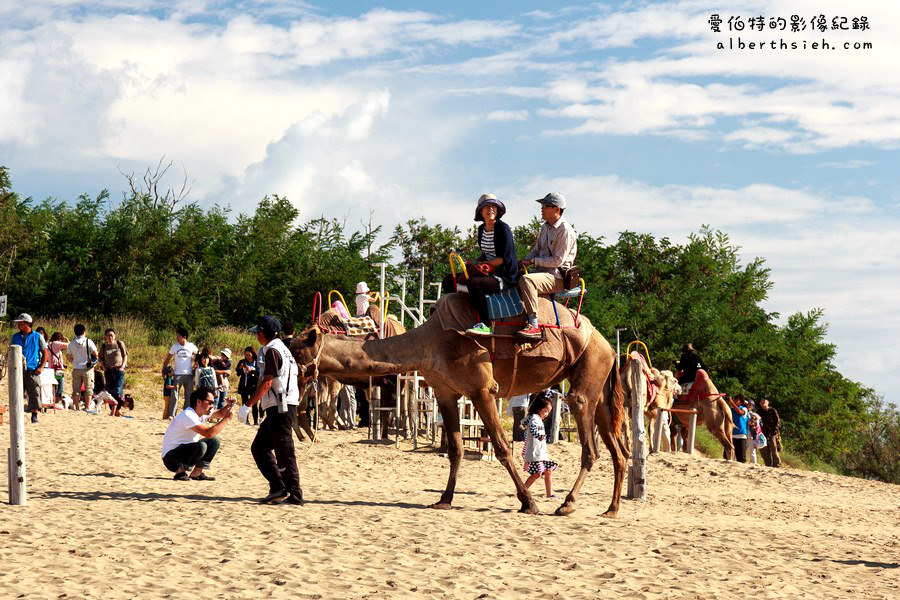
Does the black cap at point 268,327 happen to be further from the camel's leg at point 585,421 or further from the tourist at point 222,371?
the tourist at point 222,371

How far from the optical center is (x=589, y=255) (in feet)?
180

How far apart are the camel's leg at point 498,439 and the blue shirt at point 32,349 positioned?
10.0 m

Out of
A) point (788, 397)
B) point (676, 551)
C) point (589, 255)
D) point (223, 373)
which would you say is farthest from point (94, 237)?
point (676, 551)

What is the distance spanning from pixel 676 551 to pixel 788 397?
1453 inches

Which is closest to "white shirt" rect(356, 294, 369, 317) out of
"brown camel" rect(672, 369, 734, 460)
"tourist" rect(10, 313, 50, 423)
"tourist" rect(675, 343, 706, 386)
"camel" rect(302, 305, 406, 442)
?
"camel" rect(302, 305, 406, 442)

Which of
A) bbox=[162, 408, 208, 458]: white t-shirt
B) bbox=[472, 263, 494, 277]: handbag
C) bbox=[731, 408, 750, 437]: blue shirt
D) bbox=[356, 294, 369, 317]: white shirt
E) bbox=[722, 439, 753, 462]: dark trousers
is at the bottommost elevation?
bbox=[722, 439, 753, 462]: dark trousers

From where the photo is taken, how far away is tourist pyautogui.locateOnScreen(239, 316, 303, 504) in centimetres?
1059

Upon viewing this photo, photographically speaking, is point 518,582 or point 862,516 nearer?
point 518,582

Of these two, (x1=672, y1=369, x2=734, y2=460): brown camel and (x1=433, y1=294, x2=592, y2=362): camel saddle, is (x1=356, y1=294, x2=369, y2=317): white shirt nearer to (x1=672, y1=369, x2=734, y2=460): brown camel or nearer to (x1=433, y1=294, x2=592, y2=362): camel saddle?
(x1=433, y1=294, x2=592, y2=362): camel saddle

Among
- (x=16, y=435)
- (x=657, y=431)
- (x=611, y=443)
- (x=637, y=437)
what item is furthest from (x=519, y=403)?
(x=16, y=435)

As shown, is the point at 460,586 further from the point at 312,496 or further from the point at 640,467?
the point at 640,467

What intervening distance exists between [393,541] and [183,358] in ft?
43.9

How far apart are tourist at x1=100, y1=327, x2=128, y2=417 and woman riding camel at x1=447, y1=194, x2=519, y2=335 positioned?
11.6 meters

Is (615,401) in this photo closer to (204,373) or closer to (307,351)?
(307,351)
